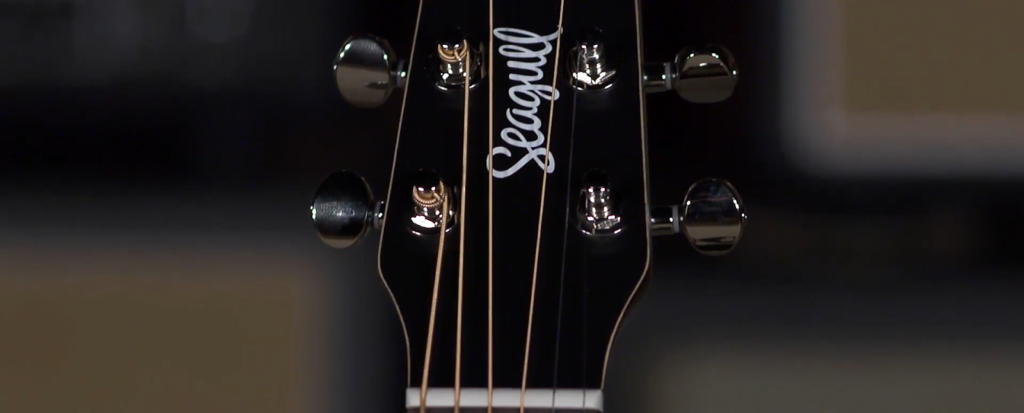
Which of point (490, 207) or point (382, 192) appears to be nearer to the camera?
point (490, 207)

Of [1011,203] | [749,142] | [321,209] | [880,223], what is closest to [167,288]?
[321,209]

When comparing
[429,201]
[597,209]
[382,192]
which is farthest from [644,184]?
[382,192]

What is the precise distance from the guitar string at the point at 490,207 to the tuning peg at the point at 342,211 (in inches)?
3.2

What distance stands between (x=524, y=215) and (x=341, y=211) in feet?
0.39

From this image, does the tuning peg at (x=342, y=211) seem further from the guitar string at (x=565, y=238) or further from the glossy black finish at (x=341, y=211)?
the guitar string at (x=565, y=238)

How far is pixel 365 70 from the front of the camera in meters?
0.62

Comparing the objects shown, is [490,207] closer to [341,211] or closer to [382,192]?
[341,211]

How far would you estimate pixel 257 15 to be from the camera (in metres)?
0.94

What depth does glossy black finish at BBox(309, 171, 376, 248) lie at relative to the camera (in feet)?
1.96

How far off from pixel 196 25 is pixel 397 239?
467 millimetres

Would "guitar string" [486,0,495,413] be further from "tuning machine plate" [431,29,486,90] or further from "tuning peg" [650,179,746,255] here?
"tuning peg" [650,179,746,255]

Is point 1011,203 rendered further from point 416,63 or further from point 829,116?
point 416,63

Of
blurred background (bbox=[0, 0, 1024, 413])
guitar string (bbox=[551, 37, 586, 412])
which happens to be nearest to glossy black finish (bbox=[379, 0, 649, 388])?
guitar string (bbox=[551, 37, 586, 412])

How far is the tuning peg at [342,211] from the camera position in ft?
1.96
